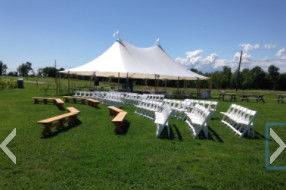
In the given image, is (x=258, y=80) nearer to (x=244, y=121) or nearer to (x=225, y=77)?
(x=225, y=77)

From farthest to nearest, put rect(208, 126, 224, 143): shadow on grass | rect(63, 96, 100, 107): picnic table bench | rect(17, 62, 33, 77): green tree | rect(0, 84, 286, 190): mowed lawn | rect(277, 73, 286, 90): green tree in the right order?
rect(17, 62, 33, 77): green tree < rect(277, 73, 286, 90): green tree < rect(63, 96, 100, 107): picnic table bench < rect(208, 126, 224, 143): shadow on grass < rect(0, 84, 286, 190): mowed lawn

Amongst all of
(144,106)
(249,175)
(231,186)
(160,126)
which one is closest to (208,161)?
(249,175)

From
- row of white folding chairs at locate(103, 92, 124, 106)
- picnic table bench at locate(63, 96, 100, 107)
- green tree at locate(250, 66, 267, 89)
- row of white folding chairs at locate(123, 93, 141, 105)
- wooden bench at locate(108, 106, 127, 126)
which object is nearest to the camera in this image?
wooden bench at locate(108, 106, 127, 126)

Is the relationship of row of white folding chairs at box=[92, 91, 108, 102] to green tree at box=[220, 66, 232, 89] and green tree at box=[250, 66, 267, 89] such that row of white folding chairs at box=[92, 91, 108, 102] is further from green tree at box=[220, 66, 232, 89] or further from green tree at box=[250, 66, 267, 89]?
green tree at box=[250, 66, 267, 89]

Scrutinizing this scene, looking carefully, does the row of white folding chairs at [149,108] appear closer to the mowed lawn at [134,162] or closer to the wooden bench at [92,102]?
the wooden bench at [92,102]

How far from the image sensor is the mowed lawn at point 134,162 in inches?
275

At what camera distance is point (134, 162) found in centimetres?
834

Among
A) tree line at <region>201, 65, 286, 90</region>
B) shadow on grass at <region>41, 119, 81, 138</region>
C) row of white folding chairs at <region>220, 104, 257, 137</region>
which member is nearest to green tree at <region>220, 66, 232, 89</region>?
tree line at <region>201, 65, 286, 90</region>

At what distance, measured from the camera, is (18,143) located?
33.7 ft

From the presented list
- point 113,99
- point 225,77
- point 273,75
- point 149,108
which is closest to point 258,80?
point 273,75

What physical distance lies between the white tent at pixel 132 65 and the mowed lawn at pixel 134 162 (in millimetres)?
20786

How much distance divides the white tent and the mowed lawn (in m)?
20.8

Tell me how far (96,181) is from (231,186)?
2225 mm

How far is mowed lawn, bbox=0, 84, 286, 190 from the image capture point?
22.9 feet
